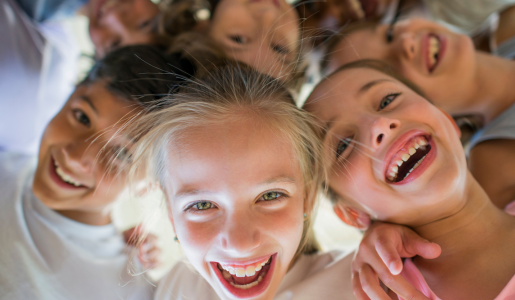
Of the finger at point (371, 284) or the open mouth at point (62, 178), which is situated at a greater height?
the open mouth at point (62, 178)

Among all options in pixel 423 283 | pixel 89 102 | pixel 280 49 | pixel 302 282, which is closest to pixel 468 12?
pixel 280 49

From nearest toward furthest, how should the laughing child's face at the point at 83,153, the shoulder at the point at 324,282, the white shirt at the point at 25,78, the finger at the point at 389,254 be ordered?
1. the finger at the point at 389,254
2. the shoulder at the point at 324,282
3. the laughing child's face at the point at 83,153
4. the white shirt at the point at 25,78

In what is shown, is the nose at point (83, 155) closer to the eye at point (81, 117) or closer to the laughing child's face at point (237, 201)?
the eye at point (81, 117)

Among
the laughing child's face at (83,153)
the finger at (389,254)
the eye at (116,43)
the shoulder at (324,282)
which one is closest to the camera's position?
the finger at (389,254)

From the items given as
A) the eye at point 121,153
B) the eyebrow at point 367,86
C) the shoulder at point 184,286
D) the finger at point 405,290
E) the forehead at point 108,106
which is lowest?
the shoulder at point 184,286

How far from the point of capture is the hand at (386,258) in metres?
0.79

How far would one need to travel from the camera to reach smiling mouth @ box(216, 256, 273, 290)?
0.87m

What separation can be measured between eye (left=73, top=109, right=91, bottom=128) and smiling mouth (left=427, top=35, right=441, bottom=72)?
1.25 meters

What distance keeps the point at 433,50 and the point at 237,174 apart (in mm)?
989

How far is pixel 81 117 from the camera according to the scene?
1.17 m

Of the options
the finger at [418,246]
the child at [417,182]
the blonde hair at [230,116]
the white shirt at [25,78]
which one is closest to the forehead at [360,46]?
the child at [417,182]

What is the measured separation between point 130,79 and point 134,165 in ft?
0.99

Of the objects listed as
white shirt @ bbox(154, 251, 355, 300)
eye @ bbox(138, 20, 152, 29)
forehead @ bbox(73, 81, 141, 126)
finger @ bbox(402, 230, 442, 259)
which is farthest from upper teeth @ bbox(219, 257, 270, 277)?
eye @ bbox(138, 20, 152, 29)

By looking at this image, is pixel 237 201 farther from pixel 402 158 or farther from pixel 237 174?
pixel 402 158
